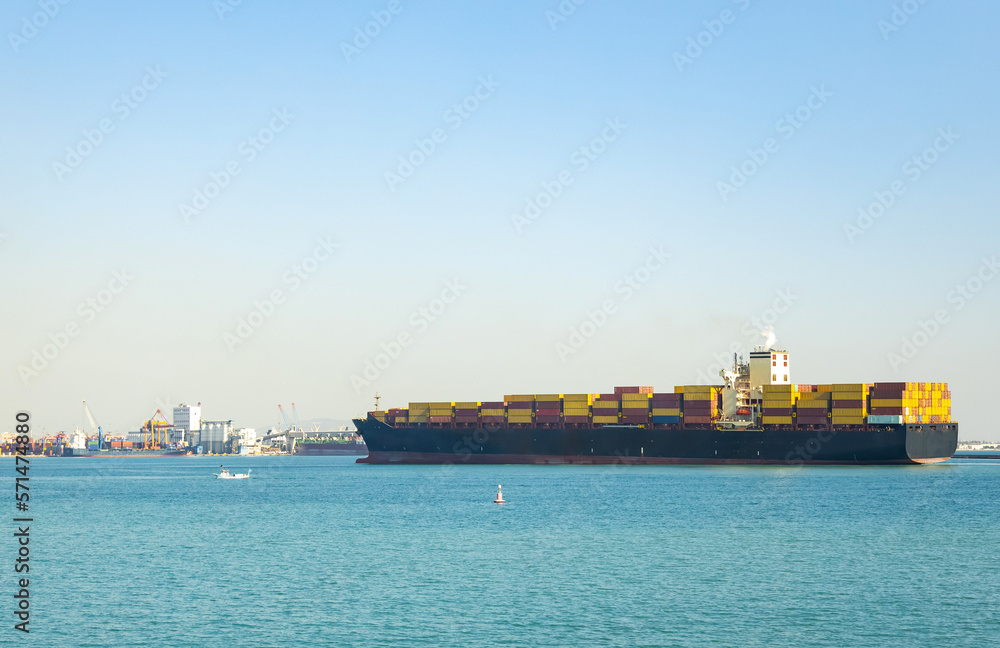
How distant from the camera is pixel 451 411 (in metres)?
120

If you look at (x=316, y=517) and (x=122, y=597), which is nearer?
(x=122, y=597)

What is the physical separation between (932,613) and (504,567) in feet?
50.1

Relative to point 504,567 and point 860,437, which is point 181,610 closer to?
point 504,567

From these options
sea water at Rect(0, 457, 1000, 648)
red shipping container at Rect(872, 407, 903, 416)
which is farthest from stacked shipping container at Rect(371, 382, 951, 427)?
sea water at Rect(0, 457, 1000, 648)

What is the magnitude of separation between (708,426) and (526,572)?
70444 millimetres

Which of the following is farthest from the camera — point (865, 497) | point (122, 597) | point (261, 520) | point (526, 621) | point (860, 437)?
point (860, 437)

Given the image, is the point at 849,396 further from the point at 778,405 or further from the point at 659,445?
the point at 659,445

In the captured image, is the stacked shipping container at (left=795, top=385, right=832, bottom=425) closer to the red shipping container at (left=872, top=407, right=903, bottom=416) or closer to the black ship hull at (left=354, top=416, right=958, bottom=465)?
the black ship hull at (left=354, top=416, right=958, bottom=465)

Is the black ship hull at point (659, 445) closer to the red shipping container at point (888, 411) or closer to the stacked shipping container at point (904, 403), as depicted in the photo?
the stacked shipping container at point (904, 403)

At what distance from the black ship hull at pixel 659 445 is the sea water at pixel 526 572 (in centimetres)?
2666

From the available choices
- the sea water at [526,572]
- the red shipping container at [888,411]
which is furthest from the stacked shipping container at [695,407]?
the sea water at [526,572]

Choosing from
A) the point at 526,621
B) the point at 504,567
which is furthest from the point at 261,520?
the point at 526,621

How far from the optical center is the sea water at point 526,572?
2709cm

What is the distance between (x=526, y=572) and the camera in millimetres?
36219
